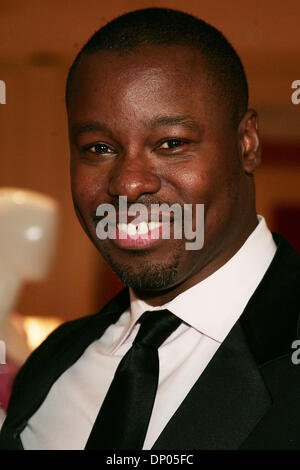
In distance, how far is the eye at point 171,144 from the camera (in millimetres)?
1136

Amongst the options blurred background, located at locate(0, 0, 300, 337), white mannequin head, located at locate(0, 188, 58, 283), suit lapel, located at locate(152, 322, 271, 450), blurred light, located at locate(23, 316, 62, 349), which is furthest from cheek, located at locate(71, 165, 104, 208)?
blurred light, located at locate(23, 316, 62, 349)

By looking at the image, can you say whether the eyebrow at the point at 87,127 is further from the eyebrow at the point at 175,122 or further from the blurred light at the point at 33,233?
the blurred light at the point at 33,233

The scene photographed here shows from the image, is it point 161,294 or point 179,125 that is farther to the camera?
point 161,294

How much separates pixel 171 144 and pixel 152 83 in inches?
4.4

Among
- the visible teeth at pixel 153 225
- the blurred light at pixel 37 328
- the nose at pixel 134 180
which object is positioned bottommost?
the blurred light at pixel 37 328

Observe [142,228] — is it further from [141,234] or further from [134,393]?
[134,393]

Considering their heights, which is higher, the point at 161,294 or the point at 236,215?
the point at 236,215

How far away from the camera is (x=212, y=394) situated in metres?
1.04

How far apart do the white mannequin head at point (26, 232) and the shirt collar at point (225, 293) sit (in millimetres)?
1536

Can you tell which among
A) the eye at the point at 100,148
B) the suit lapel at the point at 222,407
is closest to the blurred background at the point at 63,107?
the eye at the point at 100,148

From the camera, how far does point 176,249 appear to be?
3.85ft

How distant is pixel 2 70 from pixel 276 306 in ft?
6.79

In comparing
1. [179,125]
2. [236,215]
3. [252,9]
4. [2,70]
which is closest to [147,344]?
[236,215]
